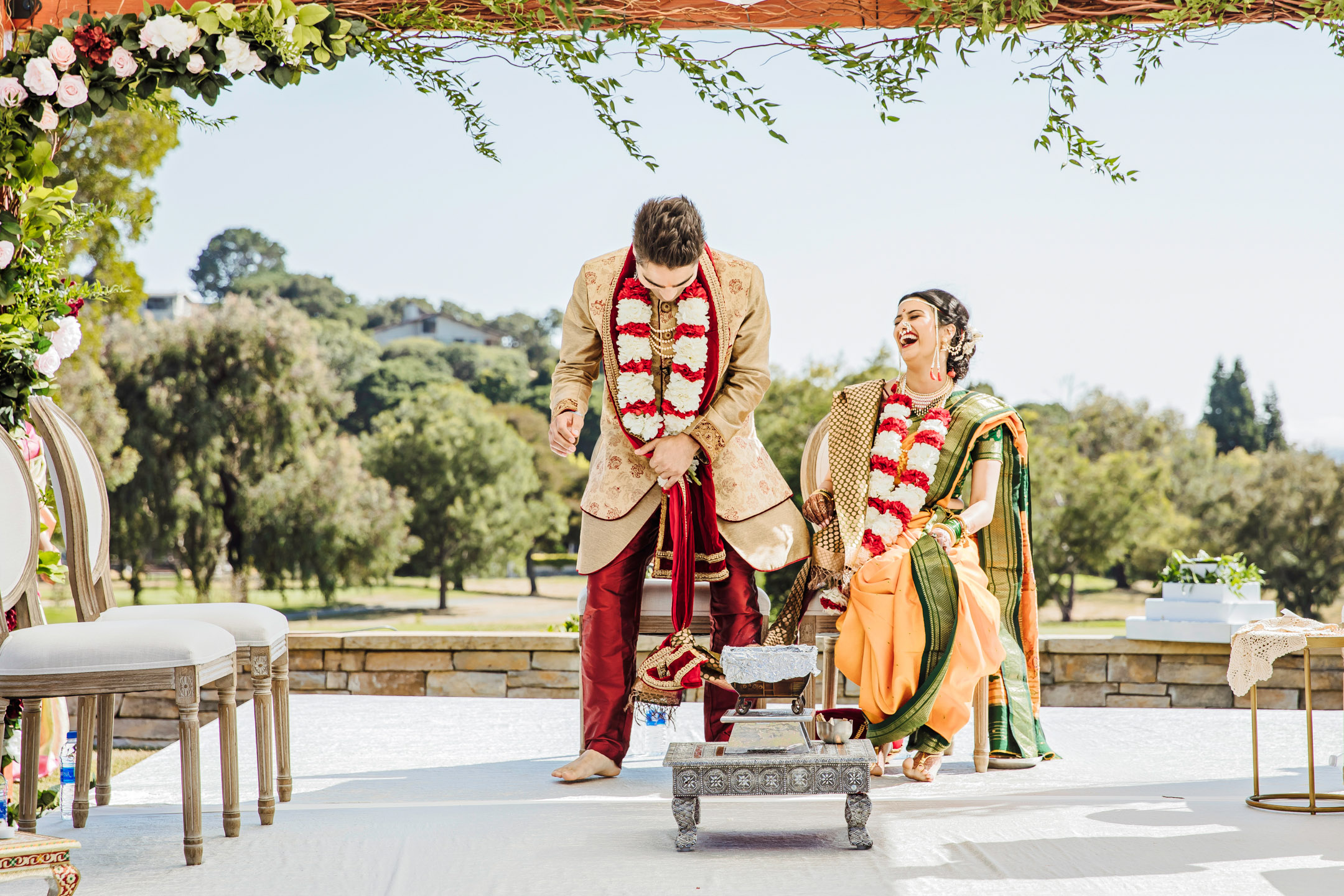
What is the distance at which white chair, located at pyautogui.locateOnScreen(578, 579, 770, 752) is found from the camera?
150 inches

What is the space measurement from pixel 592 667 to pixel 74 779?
1482mm

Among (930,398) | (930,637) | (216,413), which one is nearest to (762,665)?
(930,637)

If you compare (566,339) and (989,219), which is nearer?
(566,339)

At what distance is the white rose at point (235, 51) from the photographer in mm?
3400

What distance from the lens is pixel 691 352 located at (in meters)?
3.68

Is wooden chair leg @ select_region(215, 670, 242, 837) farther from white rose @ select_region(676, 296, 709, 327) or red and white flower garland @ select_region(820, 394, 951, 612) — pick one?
red and white flower garland @ select_region(820, 394, 951, 612)

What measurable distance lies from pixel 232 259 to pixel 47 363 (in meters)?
26.4

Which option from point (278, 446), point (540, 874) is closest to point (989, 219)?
point (278, 446)

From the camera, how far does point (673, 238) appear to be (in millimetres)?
3484

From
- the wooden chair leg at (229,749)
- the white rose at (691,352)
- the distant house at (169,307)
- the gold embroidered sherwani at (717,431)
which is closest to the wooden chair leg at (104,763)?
the wooden chair leg at (229,749)

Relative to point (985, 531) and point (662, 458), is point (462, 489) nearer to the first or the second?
point (985, 531)

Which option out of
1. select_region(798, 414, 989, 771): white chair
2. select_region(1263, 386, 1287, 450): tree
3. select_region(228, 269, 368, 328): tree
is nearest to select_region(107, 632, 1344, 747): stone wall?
select_region(798, 414, 989, 771): white chair

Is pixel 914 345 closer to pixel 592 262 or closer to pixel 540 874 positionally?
pixel 592 262

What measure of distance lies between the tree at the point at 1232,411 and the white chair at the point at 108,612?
77.8 ft
